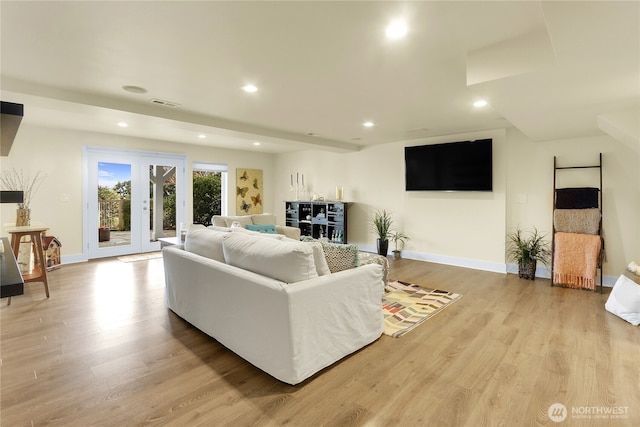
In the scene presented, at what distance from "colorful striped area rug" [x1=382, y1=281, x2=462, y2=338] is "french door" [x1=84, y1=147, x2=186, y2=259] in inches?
206

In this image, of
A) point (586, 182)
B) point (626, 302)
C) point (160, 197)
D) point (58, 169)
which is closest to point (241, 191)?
point (160, 197)

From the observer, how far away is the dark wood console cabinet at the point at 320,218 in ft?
22.8

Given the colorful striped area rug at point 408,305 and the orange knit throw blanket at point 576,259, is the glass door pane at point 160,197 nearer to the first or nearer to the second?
the colorful striped area rug at point 408,305

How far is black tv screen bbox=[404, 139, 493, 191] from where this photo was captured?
5.21 m

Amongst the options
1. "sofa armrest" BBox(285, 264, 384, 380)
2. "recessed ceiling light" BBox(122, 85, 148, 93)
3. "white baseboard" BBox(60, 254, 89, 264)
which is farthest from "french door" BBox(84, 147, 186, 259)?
"sofa armrest" BBox(285, 264, 384, 380)

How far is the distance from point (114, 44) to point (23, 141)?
14.7 ft

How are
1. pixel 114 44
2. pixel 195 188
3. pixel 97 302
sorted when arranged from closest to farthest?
1. pixel 114 44
2. pixel 97 302
3. pixel 195 188

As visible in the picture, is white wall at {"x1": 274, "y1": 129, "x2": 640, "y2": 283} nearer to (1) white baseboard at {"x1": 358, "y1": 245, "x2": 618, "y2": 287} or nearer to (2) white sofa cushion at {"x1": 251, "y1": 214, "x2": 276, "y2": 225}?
(1) white baseboard at {"x1": 358, "y1": 245, "x2": 618, "y2": 287}

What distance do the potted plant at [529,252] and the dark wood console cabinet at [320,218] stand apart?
10.6ft

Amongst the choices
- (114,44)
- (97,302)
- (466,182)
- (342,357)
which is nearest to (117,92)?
(114,44)

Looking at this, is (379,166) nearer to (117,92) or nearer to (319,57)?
(319,57)

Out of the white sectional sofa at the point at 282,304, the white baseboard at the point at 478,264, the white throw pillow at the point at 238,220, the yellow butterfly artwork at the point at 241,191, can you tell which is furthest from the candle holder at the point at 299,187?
the white sectional sofa at the point at 282,304

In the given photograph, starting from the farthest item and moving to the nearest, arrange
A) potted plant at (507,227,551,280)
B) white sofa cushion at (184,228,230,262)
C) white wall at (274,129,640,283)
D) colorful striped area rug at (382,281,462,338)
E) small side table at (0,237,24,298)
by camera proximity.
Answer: potted plant at (507,227,551,280) → white wall at (274,129,640,283) → colorful striped area rug at (382,281,462,338) → white sofa cushion at (184,228,230,262) → small side table at (0,237,24,298)

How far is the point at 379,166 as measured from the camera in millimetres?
6660
